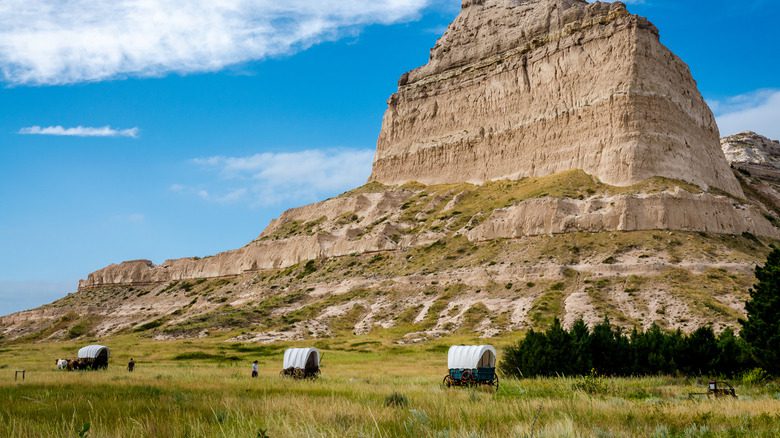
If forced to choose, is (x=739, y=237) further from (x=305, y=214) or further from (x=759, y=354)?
(x=305, y=214)

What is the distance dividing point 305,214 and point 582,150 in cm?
5817

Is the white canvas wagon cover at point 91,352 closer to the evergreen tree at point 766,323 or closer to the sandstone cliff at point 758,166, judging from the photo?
the evergreen tree at point 766,323

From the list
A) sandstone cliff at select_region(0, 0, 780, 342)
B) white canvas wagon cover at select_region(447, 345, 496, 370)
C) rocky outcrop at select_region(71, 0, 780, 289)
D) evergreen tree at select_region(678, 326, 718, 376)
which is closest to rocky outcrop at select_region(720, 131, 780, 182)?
sandstone cliff at select_region(0, 0, 780, 342)

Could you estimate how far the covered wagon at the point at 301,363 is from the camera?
3081 cm

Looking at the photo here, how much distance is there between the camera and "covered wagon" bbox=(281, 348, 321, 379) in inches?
1213

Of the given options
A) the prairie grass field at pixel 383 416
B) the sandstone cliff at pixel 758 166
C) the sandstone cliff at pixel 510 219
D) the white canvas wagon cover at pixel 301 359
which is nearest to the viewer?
the prairie grass field at pixel 383 416

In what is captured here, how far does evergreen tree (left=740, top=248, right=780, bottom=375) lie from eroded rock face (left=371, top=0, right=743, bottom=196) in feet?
191

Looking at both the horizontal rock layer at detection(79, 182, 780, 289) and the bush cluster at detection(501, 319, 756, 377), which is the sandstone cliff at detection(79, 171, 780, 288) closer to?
the horizontal rock layer at detection(79, 182, 780, 289)

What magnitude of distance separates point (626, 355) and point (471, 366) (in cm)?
1131

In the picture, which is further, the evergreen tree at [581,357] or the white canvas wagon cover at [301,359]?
the white canvas wagon cover at [301,359]

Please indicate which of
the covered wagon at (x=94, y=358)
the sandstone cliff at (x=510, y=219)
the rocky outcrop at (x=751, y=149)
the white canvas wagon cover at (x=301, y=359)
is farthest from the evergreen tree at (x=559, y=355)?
the rocky outcrop at (x=751, y=149)

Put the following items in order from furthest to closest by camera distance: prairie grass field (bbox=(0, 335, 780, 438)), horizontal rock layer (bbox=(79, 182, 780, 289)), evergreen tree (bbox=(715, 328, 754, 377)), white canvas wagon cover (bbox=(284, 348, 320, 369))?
horizontal rock layer (bbox=(79, 182, 780, 289))
white canvas wagon cover (bbox=(284, 348, 320, 369))
evergreen tree (bbox=(715, 328, 754, 377))
prairie grass field (bbox=(0, 335, 780, 438))

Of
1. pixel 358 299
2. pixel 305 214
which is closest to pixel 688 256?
pixel 358 299

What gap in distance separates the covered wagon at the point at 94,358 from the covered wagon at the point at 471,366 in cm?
2385
